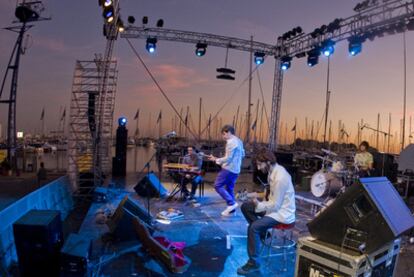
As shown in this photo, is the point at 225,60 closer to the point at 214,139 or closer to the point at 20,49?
the point at 20,49

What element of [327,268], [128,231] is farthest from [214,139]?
[327,268]

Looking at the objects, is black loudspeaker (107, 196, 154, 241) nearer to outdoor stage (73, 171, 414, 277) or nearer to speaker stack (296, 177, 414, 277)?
outdoor stage (73, 171, 414, 277)

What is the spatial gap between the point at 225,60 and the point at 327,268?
11.9 metres

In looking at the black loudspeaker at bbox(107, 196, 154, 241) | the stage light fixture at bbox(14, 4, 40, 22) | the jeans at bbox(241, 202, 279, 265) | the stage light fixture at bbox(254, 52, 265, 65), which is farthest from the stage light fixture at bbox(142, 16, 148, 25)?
the stage light fixture at bbox(14, 4, 40, 22)

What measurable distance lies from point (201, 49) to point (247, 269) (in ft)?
34.0

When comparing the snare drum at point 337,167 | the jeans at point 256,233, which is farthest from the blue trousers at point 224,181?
the snare drum at point 337,167

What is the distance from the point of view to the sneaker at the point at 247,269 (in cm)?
400

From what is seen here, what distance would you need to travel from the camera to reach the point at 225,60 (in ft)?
45.5

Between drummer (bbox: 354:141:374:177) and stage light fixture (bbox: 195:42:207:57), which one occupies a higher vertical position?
stage light fixture (bbox: 195:42:207:57)

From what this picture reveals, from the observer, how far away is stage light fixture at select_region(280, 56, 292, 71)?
1341 centimetres

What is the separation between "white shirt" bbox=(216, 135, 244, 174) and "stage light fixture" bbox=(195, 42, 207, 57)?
294 inches

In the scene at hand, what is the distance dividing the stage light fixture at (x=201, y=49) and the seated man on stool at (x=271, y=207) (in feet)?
31.5

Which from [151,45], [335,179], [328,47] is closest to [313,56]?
[328,47]

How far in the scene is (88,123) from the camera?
36.7 feet
